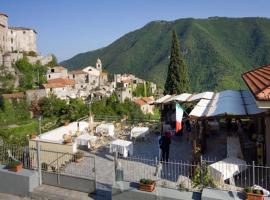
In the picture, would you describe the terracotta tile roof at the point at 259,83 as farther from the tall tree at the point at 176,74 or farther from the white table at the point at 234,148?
the tall tree at the point at 176,74

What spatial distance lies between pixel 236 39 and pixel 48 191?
174m

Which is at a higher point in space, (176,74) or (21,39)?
(21,39)

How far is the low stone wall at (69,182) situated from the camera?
11.2 m

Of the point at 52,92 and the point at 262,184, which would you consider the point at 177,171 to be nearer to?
the point at 262,184

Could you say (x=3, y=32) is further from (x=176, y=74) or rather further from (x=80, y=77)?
(x=176, y=74)

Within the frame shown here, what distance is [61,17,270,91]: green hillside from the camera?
12119 centimetres

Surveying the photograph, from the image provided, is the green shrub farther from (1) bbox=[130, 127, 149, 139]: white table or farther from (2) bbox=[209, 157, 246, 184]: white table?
(1) bbox=[130, 127, 149, 139]: white table

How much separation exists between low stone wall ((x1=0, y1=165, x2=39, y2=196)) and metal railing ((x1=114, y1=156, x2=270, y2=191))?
330 cm

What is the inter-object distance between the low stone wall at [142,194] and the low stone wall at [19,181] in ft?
11.1

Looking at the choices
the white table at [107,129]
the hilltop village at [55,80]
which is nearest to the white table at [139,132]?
the white table at [107,129]

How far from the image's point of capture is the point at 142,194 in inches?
393

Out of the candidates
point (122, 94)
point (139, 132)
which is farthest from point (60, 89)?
point (139, 132)

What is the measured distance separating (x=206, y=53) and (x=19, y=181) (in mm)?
134448

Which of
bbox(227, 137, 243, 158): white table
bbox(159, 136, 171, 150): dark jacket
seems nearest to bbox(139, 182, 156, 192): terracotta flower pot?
bbox(227, 137, 243, 158): white table
